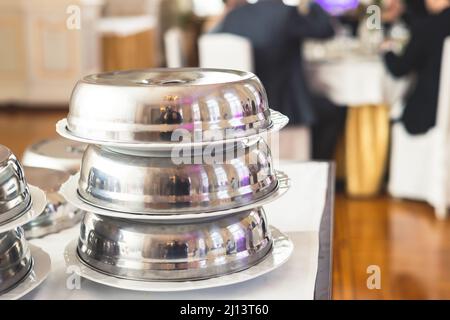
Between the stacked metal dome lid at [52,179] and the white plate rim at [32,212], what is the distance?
14 centimetres

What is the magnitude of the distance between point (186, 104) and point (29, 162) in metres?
0.56

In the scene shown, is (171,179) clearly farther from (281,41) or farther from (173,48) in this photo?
(173,48)

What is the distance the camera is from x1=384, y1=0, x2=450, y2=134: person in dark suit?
3.26m

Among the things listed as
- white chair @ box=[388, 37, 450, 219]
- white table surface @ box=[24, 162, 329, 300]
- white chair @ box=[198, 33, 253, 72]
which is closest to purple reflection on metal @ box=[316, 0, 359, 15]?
white chair @ box=[388, 37, 450, 219]

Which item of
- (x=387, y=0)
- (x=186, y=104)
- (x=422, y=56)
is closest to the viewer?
(x=186, y=104)

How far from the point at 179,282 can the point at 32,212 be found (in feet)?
0.68

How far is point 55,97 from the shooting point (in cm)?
606

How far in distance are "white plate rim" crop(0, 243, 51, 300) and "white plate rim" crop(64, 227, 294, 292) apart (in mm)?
29

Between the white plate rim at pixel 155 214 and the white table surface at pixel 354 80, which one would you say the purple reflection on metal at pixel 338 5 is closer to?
the white table surface at pixel 354 80

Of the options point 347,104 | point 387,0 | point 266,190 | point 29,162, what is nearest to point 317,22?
point 347,104

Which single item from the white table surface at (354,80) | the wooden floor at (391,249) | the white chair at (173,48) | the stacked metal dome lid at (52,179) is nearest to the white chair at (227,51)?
the white chair at (173,48)

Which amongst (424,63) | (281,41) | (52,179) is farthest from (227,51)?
(52,179)

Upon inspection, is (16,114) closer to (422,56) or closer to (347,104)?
(347,104)

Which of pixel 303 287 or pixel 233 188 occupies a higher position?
pixel 233 188
